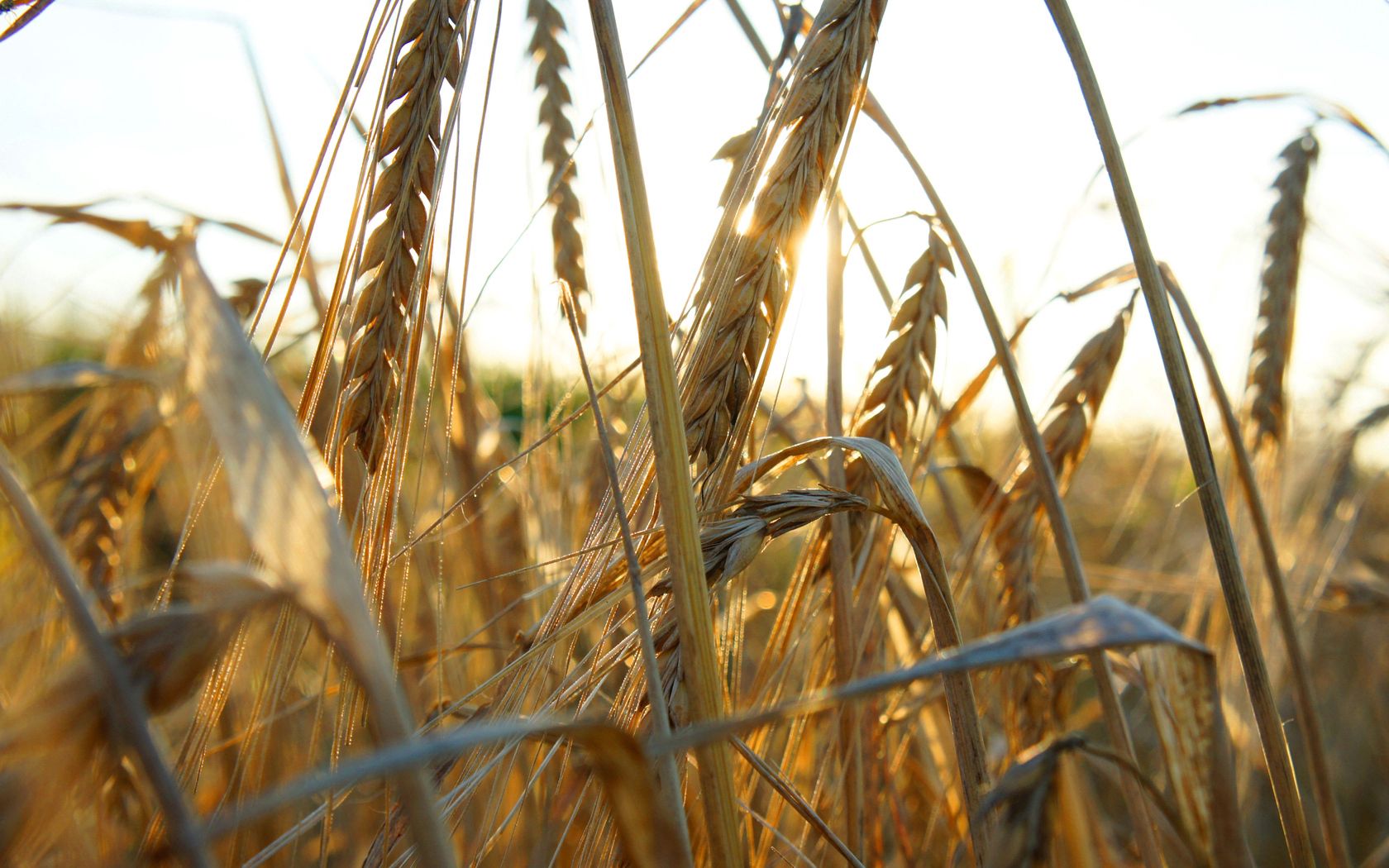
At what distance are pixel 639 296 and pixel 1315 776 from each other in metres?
0.80

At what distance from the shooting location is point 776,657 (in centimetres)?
68

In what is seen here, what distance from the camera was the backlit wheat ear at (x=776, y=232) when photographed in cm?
56

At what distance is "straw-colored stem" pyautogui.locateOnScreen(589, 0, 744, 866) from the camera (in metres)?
0.45

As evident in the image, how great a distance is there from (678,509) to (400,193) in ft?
0.96

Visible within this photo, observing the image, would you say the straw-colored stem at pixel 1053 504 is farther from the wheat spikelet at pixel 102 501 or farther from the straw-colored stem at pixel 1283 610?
the wheat spikelet at pixel 102 501

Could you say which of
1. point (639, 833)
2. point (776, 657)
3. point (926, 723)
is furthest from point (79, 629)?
point (926, 723)

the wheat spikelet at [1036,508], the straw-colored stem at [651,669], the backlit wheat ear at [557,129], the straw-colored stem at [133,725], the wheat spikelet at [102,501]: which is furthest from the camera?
the backlit wheat ear at [557,129]

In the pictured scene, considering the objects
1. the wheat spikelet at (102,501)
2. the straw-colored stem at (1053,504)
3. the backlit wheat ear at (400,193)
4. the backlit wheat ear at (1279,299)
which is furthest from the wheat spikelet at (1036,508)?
the wheat spikelet at (102,501)

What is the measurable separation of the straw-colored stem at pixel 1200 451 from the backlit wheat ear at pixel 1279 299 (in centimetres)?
62

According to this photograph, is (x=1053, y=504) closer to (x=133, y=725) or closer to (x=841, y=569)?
(x=841, y=569)

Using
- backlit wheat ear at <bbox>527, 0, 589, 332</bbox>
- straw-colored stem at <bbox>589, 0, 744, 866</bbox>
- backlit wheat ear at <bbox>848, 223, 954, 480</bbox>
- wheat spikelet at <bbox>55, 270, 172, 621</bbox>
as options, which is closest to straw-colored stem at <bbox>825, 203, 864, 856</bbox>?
backlit wheat ear at <bbox>848, 223, 954, 480</bbox>

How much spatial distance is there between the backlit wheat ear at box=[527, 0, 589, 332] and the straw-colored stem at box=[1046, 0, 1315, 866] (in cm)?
77

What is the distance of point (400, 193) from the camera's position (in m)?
0.56

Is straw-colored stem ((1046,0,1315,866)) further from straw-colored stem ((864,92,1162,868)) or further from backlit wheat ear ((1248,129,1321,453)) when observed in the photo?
backlit wheat ear ((1248,129,1321,453))
